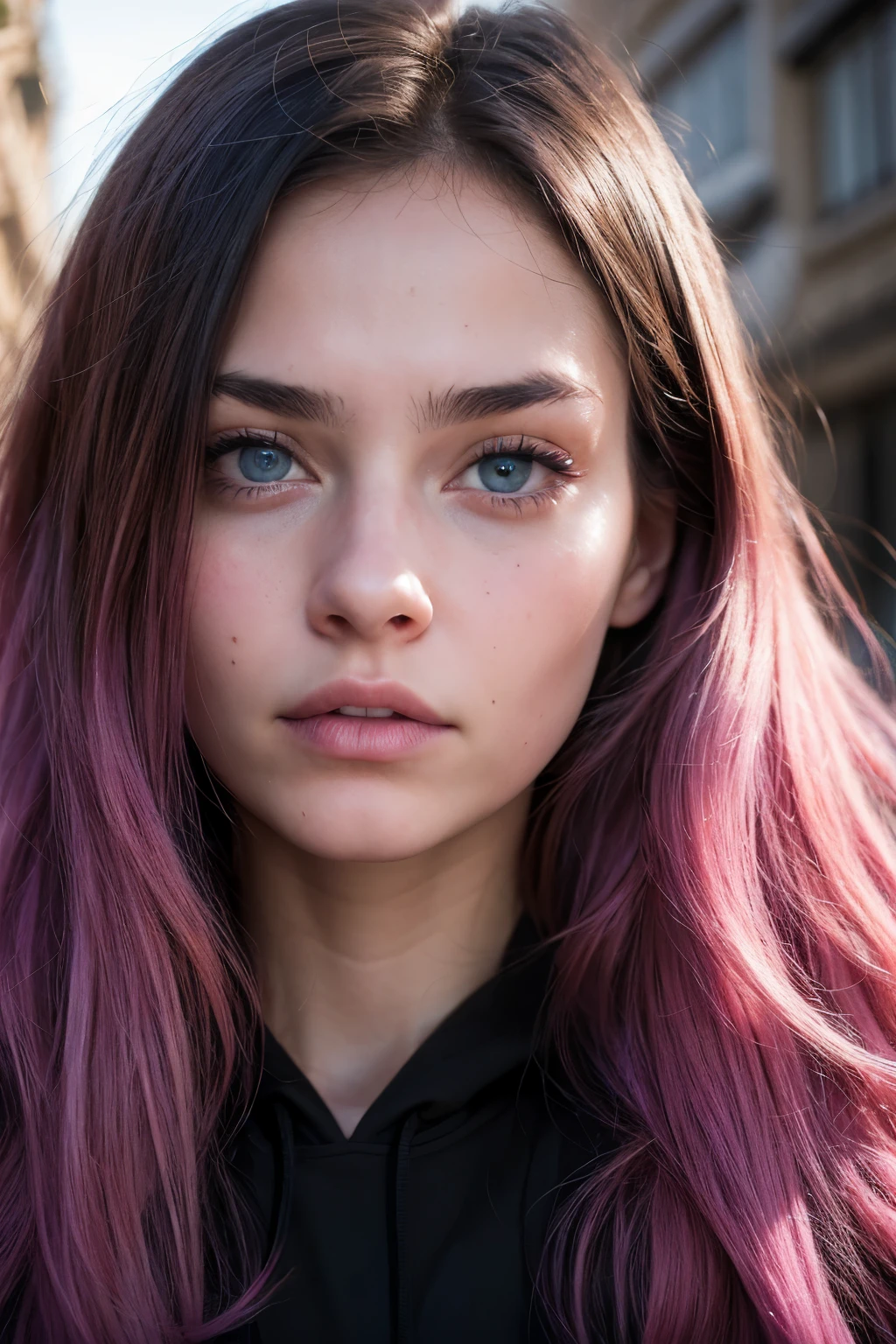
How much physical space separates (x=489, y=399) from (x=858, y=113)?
627 cm

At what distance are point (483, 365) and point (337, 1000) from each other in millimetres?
777

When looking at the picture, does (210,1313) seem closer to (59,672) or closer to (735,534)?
(59,672)

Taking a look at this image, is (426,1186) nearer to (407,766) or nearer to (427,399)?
(407,766)

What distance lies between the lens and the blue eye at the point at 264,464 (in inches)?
49.4

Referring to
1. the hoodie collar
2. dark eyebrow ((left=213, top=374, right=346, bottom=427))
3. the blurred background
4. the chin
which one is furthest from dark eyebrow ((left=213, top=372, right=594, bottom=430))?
the blurred background

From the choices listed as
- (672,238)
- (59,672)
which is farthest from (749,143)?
(59,672)

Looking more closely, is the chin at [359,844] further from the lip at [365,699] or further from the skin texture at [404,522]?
the lip at [365,699]

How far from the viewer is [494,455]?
1272 mm

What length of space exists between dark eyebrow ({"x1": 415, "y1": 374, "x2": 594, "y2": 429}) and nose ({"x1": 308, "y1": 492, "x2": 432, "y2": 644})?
4.1 inches

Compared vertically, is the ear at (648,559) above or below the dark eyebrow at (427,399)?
below

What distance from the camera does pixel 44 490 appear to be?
1456 mm

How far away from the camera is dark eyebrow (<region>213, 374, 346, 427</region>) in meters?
1.19

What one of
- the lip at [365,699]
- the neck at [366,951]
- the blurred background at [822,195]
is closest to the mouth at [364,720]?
the lip at [365,699]

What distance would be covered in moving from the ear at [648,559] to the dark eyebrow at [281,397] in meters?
0.47
